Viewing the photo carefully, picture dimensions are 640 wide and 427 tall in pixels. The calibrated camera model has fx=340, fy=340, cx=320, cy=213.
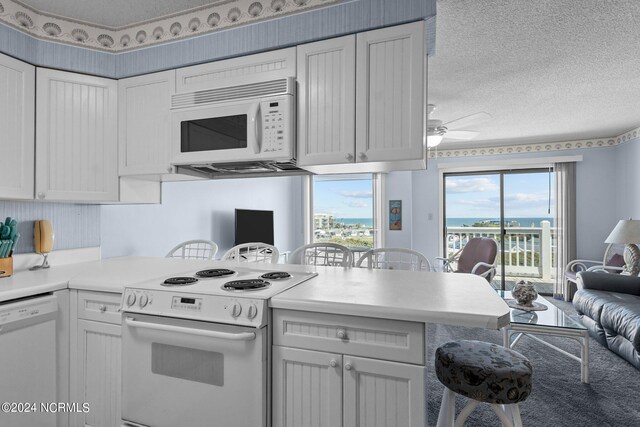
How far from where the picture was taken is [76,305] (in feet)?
5.82

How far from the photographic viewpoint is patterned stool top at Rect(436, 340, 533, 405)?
4.27 feet

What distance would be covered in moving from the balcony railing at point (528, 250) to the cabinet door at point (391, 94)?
5.25m

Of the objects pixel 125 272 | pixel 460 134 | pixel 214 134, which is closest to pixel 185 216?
pixel 125 272

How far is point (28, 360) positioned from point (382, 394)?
1646 mm

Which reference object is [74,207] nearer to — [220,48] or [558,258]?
[220,48]

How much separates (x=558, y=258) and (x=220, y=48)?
5.89 m

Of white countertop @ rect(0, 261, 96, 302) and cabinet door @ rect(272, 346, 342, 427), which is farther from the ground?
white countertop @ rect(0, 261, 96, 302)

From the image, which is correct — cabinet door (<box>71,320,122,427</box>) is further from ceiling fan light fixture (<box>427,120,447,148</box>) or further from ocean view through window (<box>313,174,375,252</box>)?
ocean view through window (<box>313,174,375,252</box>)

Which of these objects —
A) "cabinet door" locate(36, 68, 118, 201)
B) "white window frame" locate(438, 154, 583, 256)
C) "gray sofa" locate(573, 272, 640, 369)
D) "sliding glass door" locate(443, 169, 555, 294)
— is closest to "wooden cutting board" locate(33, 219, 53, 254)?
"cabinet door" locate(36, 68, 118, 201)

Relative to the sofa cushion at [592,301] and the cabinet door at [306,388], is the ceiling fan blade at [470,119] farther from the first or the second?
the cabinet door at [306,388]

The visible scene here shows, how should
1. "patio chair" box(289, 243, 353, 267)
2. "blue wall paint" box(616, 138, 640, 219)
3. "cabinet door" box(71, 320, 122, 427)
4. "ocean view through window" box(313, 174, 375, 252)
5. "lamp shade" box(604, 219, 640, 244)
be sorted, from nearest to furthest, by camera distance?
"cabinet door" box(71, 320, 122, 427) < "patio chair" box(289, 243, 353, 267) < "lamp shade" box(604, 219, 640, 244) < "blue wall paint" box(616, 138, 640, 219) < "ocean view through window" box(313, 174, 375, 252)

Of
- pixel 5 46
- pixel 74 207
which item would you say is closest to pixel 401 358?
pixel 74 207

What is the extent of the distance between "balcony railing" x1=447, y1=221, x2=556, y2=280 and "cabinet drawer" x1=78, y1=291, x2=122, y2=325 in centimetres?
594

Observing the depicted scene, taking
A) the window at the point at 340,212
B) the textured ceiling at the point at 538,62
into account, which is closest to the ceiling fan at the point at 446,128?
the textured ceiling at the point at 538,62
